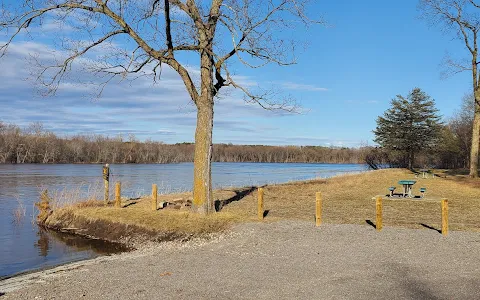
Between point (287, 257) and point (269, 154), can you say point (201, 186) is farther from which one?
point (269, 154)

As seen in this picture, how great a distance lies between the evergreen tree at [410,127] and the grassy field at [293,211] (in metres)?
18.9

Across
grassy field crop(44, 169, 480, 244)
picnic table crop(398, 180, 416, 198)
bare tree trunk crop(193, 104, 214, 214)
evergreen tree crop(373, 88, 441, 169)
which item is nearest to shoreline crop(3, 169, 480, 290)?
grassy field crop(44, 169, 480, 244)

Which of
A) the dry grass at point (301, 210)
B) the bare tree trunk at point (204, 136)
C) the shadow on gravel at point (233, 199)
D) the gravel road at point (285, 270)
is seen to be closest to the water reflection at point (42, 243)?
the dry grass at point (301, 210)

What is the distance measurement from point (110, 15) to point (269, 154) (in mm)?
113213

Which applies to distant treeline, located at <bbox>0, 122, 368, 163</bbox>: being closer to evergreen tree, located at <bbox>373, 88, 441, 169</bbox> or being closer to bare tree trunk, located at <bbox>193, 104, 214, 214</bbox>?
evergreen tree, located at <bbox>373, 88, 441, 169</bbox>

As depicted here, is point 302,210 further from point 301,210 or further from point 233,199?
point 233,199

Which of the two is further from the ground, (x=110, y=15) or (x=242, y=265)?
(x=110, y=15)

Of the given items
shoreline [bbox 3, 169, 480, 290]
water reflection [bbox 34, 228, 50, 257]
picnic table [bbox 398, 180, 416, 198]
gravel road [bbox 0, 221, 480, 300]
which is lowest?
water reflection [bbox 34, 228, 50, 257]

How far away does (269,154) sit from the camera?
410 ft

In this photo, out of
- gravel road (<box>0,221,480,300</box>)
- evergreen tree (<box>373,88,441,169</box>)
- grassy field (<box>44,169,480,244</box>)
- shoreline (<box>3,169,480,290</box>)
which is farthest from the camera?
evergreen tree (<box>373,88,441,169</box>)

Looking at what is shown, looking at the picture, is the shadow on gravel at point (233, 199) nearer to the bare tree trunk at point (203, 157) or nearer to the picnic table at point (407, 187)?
the bare tree trunk at point (203, 157)

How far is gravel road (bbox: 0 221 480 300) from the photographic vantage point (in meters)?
6.40

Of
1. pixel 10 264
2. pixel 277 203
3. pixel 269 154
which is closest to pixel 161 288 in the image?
pixel 10 264

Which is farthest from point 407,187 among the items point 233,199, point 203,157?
point 203,157
